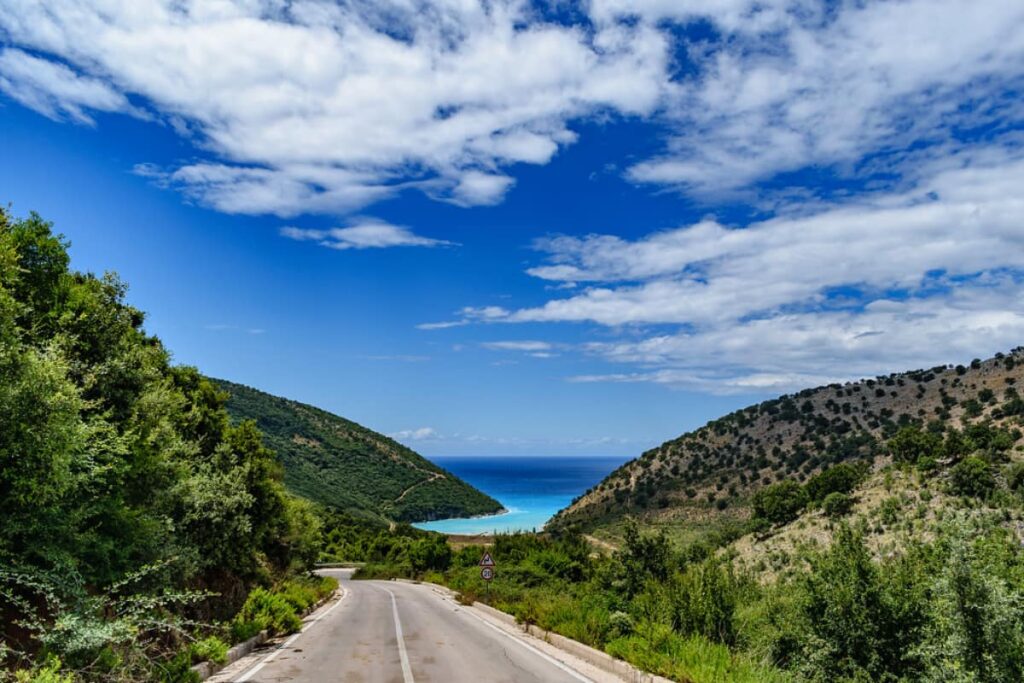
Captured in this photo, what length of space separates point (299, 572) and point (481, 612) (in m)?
22.1

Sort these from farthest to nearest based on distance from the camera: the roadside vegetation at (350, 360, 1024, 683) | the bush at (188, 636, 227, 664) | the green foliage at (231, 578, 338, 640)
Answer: the green foliage at (231, 578, 338, 640) < the bush at (188, 636, 227, 664) < the roadside vegetation at (350, 360, 1024, 683)

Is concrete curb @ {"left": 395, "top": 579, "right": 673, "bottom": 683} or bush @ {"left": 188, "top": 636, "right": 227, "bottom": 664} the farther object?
bush @ {"left": 188, "top": 636, "right": 227, "bottom": 664}

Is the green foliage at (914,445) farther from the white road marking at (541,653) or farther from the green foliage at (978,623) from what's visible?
the green foliage at (978,623)

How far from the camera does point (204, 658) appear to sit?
11406 mm

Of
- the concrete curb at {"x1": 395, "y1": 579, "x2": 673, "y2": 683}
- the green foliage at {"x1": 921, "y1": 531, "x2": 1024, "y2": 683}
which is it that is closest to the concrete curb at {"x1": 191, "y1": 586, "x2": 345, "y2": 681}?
the concrete curb at {"x1": 395, "y1": 579, "x2": 673, "y2": 683}

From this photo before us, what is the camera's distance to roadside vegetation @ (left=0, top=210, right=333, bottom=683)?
24.9 feet

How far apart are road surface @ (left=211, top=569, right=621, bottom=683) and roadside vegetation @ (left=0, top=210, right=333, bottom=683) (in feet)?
4.10

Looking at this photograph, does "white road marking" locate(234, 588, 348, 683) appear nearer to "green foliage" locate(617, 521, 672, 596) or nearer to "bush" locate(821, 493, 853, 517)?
"green foliage" locate(617, 521, 672, 596)

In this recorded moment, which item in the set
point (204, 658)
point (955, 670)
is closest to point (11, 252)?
point (204, 658)

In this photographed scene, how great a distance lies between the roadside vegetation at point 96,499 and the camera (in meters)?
7.60

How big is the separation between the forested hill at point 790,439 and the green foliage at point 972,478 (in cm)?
927

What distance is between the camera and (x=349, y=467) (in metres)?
119

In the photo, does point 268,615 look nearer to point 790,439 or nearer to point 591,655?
point 591,655

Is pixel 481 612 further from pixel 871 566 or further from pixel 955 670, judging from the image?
pixel 955 670
